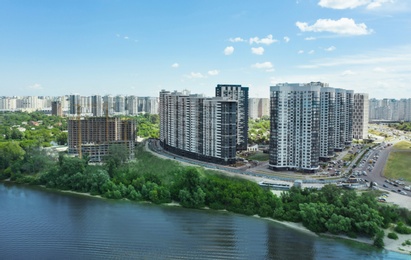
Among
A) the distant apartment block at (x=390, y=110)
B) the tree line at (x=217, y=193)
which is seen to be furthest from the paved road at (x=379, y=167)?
the distant apartment block at (x=390, y=110)

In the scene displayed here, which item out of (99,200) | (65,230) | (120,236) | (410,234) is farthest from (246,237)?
(99,200)

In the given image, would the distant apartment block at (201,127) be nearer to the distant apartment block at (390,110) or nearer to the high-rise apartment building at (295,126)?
the high-rise apartment building at (295,126)

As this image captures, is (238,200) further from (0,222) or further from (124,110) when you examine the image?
(124,110)

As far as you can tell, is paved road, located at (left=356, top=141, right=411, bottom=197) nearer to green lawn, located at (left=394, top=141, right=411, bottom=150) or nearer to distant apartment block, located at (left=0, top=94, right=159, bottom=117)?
green lawn, located at (left=394, top=141, right=411, bottom=150)

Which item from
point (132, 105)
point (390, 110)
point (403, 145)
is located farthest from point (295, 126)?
point (390, 110)

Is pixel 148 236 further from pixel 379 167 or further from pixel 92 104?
pixel 92 104

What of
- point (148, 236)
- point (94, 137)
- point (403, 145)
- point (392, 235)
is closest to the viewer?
point (392, 235)
